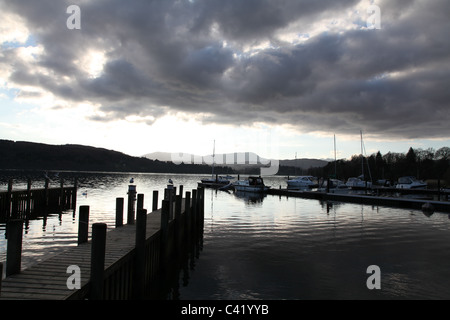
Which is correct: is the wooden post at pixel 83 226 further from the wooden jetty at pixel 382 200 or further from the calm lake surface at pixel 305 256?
the wooden jetty at pixel 382 200

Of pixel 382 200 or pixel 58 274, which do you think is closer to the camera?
pixel 58 274

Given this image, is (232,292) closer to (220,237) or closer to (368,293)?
(368,293)

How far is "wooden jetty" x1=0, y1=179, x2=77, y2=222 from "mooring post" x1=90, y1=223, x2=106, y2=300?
20640mm

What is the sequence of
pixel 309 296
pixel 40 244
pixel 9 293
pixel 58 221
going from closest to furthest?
1. pixel 9 293
2. pixel 309 296
3. pixel 40 244
4. pixel 58 221

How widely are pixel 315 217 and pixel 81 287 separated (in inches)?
1054

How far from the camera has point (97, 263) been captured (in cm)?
724

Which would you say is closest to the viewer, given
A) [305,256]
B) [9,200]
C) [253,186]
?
[305,256]

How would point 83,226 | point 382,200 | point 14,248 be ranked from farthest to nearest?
point 382,200, point 83,226, point 14,248

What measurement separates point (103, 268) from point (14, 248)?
2.12 metres

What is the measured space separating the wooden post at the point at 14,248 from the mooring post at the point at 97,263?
Result: 1.69 meters

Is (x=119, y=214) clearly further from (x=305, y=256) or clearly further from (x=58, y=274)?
(x=305, y=256)

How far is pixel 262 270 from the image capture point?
44.4 feet

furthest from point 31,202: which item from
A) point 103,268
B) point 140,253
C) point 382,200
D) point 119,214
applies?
point 382,200
